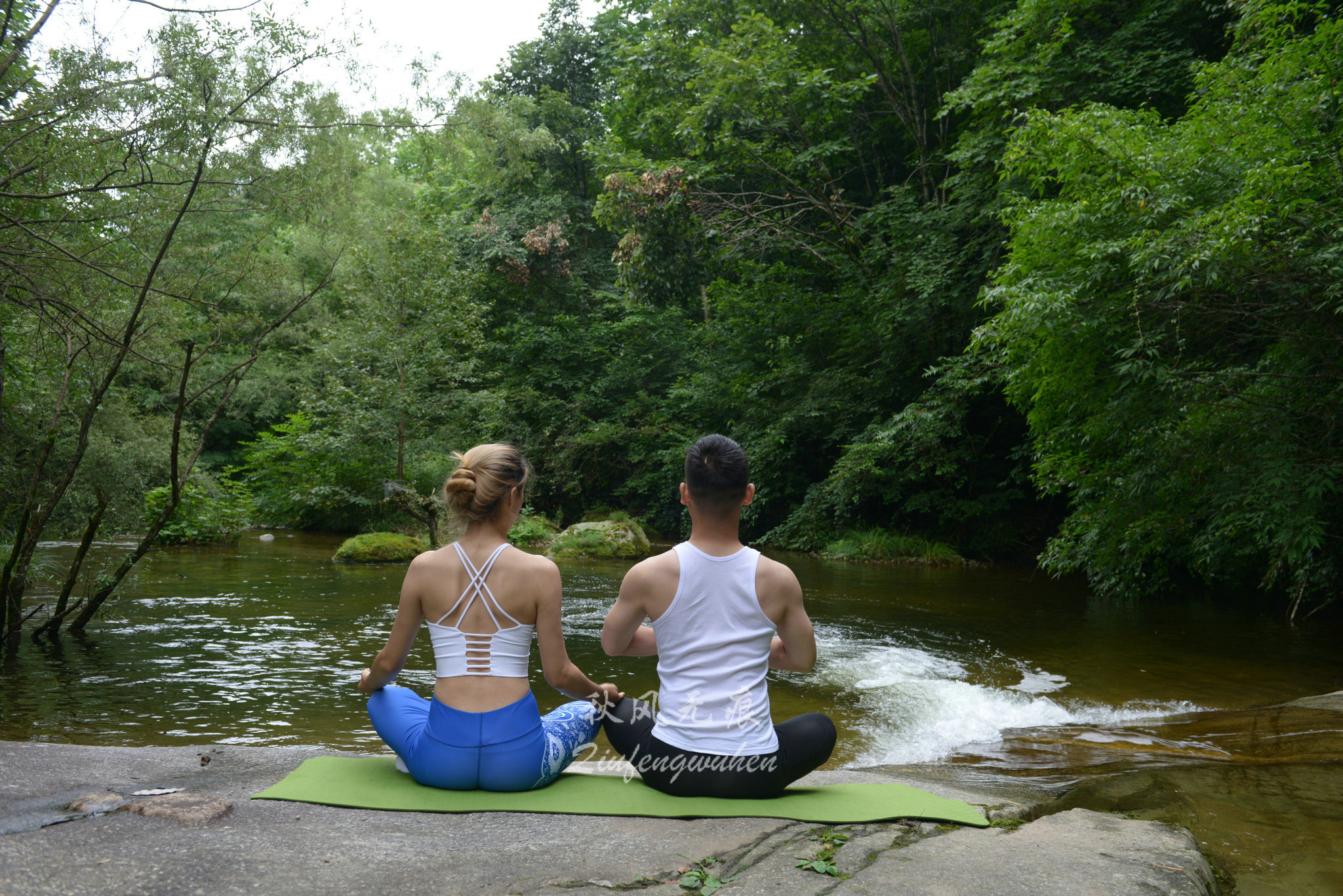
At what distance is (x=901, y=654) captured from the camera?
8203 millimetres

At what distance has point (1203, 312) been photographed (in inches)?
309

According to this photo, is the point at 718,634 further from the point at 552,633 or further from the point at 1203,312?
the point at 1203,312

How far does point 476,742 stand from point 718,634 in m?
0.91

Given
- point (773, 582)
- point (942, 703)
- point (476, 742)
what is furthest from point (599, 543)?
point (773, 582)

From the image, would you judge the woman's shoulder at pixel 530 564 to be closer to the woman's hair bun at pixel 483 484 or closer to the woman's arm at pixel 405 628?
the woman's hair bun at pixel 483 484

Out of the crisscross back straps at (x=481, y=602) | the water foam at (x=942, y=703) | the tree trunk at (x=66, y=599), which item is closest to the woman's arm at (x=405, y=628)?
the crisscross back straps at (x=481, y=602)

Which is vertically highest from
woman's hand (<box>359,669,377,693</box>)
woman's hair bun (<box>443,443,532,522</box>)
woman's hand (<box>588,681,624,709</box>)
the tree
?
the tree

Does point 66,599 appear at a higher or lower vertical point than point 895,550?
higher

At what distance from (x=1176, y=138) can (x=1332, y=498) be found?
3.73 m

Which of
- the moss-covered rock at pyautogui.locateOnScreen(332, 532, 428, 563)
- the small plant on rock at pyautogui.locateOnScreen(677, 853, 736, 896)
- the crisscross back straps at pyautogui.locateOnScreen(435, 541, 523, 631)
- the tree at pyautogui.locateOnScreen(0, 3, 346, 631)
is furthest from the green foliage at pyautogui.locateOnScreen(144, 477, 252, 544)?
the small plant on rock at pyautogui.locateOnScreen(677, 853, 736, 896)

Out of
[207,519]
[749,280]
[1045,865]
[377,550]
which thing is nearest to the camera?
[1045,865]

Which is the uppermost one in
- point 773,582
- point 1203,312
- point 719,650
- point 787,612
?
point 1203,312

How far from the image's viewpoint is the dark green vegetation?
6852mm

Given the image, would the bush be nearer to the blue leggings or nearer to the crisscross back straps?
the blue leggings
